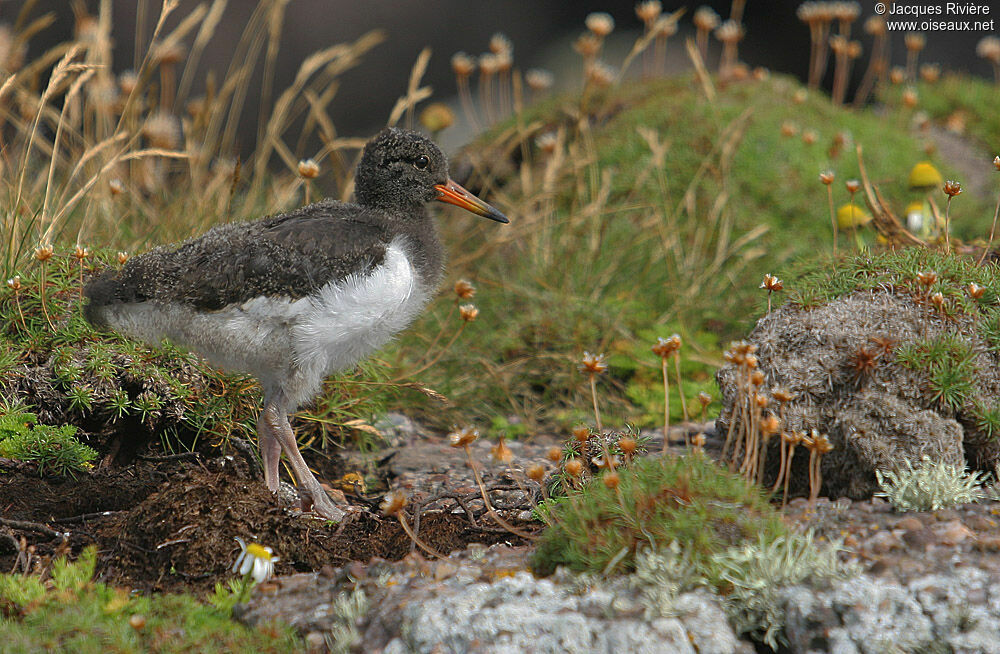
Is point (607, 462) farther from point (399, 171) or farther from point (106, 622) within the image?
point (399, 171)

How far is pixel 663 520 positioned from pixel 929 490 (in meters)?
1.05

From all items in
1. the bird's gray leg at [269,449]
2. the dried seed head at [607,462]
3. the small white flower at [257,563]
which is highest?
the dried seed head at [607,462]

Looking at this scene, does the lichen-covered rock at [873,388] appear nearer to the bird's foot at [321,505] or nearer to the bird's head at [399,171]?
the bird's head at [399,171]

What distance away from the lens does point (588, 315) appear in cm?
656

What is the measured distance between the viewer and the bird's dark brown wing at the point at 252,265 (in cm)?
410

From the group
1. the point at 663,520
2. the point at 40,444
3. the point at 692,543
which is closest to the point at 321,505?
the point at 40,444

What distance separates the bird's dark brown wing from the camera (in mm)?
4102

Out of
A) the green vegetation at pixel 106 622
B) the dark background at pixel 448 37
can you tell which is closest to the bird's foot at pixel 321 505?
the green vegetation at pixel 106 622

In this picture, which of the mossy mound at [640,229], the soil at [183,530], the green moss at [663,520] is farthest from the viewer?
the mossy mound at [640,229]

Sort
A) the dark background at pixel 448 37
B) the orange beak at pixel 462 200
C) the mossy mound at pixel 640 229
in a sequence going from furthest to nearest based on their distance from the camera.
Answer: the dark background at pixel 448 37, the mossy mound at pixel 640 229, the orange beak at pixel 462 200

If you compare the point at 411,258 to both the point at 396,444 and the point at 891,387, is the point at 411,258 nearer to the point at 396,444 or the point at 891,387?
the point at 396,444

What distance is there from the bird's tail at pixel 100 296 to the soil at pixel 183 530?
0.74 metres

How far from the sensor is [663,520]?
308 cm

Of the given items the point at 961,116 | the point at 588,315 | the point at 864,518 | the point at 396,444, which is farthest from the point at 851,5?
the point at 864,518
